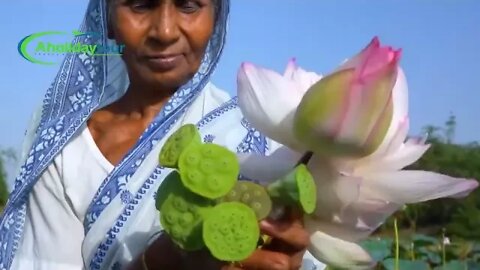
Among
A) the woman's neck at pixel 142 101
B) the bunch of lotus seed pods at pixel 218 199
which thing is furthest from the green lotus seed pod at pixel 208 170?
the woman's neck at pixel 142 101

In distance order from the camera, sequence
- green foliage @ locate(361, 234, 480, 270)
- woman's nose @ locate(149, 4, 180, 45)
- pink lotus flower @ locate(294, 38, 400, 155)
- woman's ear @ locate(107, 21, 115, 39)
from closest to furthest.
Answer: pink lotus flower @ locate(294, 38, 400, 155)
woman's nose @ locate(149, 4, 180, 45)
woman's ear @ locate(107, 21, 115, 39)
green foliage @ locate(361, 234, 480, 270)

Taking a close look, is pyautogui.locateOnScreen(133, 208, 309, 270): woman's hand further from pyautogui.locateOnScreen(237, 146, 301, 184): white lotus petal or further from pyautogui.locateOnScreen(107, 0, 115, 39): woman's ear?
pyautogui.locateOnScreen(107, 0, 115, 39): woman's ear

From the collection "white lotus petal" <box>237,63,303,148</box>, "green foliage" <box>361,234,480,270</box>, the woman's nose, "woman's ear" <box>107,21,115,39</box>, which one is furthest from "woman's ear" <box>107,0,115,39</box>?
"green foliage" <box>361,234,480,270</box>

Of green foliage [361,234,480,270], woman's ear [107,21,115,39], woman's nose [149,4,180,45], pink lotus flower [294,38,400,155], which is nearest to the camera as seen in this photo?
pink lotus flower [294,38,400,155]

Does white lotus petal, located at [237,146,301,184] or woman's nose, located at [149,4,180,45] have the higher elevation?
woman's nose, located at [149,4,180,45]

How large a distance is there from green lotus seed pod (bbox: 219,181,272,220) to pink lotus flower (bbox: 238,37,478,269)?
0.05 metres

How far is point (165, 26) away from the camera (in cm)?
126

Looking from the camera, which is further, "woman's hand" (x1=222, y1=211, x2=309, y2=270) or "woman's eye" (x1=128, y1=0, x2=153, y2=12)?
"woman's eye" (x1=128, y1=0, x2=153, y2=12)

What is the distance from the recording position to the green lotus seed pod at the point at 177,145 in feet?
2.62

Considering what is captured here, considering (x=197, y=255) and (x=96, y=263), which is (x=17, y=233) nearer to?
(x=96, y=263)

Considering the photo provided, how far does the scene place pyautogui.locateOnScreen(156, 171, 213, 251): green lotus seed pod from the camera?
2.57 ft

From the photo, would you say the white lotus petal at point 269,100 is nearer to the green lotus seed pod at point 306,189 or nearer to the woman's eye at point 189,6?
the green lotus seed pod at point 306,189

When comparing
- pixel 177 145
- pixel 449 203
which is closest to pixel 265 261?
pixel 177 145

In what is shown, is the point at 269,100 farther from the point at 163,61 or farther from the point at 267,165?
the point at 163,61
